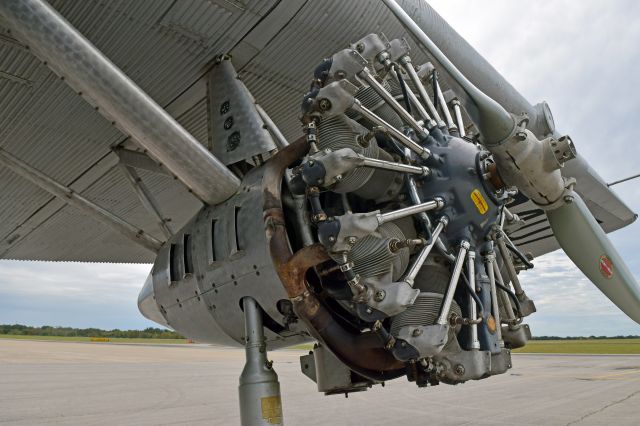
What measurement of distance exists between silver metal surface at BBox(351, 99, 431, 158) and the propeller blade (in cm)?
158

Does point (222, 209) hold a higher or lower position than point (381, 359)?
higher

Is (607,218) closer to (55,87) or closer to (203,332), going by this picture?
(203,332)

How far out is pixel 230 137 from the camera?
5.58 meters

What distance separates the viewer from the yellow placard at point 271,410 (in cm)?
429

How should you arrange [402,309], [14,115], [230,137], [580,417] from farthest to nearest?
[580,417] → [14,115] → [230,137] → [402,309]

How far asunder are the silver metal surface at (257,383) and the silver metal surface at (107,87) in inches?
51.7

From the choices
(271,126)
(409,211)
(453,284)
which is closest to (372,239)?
(409,211)

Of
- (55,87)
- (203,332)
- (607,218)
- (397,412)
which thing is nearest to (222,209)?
(203,332)

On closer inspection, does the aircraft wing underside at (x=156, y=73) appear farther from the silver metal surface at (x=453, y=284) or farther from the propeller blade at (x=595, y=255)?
the silver metal surface at (x=453, y=284)

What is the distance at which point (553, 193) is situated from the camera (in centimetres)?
462

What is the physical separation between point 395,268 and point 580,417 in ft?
22.7

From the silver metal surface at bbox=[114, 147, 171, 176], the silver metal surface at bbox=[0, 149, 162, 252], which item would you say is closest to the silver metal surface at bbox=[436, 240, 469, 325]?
the silver metal surface at bbox=[0, 149, 162, 252]

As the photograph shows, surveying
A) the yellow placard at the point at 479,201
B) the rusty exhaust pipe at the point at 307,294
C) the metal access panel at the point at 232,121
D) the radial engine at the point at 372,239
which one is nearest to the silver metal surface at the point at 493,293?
the radial engine at the point at 372,239

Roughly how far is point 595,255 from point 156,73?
196 inches
